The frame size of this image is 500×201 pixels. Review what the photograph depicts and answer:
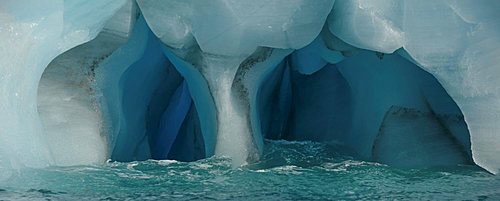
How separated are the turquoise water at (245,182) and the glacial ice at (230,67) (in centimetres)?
16

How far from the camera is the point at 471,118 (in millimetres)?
3154

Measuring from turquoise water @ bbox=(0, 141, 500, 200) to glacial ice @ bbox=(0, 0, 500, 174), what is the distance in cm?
16

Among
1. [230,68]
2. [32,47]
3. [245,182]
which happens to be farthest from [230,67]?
[32,47]

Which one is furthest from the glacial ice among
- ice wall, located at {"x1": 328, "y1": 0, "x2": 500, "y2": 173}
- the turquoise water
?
the turquoise water

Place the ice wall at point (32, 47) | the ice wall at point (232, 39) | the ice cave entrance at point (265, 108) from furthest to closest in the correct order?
1. the ice cave entrance at point (265, 108)
2. the ice wall at point (232, 39)
3. the ice wall at point (32, 47)

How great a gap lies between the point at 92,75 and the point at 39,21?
0.36m

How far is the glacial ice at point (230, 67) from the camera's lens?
311cm

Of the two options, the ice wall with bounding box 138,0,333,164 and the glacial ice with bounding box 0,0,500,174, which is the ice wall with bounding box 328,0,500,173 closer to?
the glacial ice with bounding box 0,0,500,174

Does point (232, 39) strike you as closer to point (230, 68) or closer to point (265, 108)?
point (230, 68)

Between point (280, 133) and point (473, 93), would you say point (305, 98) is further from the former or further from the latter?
point (473, 93)

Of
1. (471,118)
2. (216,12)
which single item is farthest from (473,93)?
(216,12)

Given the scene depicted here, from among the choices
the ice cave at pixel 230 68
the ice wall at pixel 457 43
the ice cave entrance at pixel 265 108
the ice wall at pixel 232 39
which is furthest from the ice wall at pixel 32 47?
the ice wall at pixel 457 43

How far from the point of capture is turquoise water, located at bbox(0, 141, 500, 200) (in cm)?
264

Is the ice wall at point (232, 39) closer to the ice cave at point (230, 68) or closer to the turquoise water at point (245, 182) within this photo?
the ice cave at point (230, 68)
